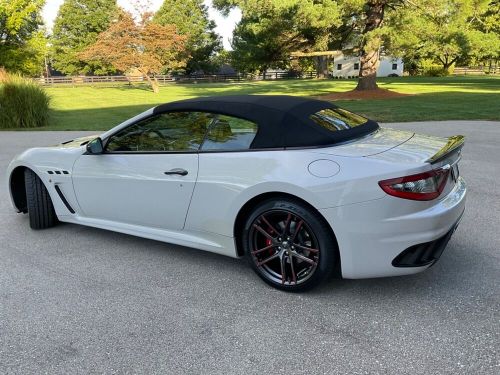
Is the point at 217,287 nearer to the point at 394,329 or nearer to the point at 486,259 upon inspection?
the point at 394,329

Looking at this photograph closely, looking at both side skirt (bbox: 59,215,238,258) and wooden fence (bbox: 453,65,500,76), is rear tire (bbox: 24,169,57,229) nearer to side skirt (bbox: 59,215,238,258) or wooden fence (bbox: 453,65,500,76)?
side skirt (bbox: 59,215,238,258)

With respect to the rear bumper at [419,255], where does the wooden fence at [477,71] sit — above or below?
above

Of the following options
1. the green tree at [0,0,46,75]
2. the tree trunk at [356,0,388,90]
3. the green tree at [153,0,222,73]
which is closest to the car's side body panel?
the tree trunk at [356,0,388,90]

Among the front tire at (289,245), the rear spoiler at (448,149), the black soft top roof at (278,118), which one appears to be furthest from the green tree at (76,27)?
the rear spoiler at (448,149)

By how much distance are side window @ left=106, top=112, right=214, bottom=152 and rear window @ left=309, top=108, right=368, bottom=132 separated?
33.8 inches

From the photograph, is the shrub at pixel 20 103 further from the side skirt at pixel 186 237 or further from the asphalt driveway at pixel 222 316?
the side skirt at pixel 186 237

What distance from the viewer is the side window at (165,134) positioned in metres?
3.62

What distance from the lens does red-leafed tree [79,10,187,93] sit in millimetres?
36719

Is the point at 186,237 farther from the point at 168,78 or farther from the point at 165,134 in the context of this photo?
the point at 168,78

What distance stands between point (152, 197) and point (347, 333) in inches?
74.3

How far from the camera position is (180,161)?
11.7 feet

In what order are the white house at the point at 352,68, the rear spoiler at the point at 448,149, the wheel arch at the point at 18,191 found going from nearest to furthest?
1. the rear spoiler at the point at 448,149
2. the wheel arch at the point at 18,191
3. the white house at the point at 352,68

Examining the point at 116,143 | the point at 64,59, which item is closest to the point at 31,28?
the point at 64,59

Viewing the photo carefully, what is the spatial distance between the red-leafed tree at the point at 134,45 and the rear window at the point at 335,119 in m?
34.0
